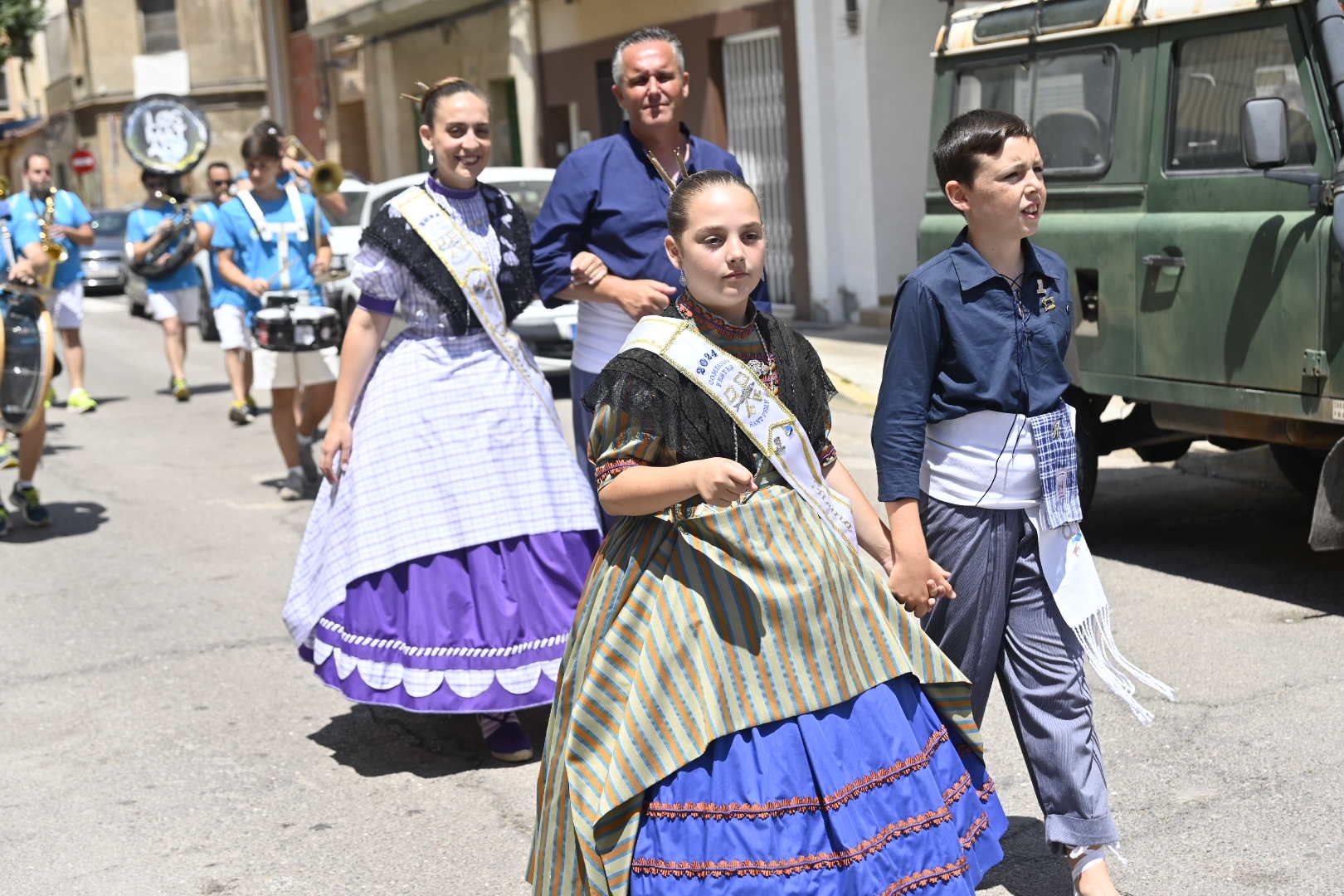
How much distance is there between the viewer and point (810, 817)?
304 centimetres

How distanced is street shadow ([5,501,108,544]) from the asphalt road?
0.89 feet

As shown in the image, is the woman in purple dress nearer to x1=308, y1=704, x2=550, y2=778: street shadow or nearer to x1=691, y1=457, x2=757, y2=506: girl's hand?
x1=308, y1=704, x2=550, y2=778: street shadow

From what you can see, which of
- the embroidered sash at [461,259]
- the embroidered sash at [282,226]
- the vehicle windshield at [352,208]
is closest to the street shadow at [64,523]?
the embroidered sash at [282,226]

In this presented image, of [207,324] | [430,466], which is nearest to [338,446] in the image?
[430,466]

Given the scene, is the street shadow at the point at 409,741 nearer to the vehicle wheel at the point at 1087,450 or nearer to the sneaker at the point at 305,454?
the vehicle wheel at the point at 1087,450

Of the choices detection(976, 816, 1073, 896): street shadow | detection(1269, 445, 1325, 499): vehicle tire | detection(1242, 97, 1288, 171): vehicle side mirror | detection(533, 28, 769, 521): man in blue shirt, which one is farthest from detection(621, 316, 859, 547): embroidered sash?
detection(1269, 445, 1325, 499): vehicle tire

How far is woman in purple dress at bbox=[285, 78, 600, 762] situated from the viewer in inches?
193

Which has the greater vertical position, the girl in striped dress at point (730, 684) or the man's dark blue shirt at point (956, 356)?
the man's dark blue shirt at point (956, 356)

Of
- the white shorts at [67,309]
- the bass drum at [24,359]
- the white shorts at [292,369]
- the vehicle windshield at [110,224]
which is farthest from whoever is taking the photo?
the vehicle windshield at [110,224]

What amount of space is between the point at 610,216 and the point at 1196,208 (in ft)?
8.45

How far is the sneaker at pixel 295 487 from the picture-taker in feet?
31.4

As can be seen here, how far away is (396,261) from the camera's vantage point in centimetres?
513

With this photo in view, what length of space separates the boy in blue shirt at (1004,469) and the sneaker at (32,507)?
6614mm

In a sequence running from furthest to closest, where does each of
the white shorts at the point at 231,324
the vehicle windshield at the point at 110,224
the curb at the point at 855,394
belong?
the vehicle windshield at the point at 110,224, the curb at the point at 855,394, the white shorts at the point at 231,324
